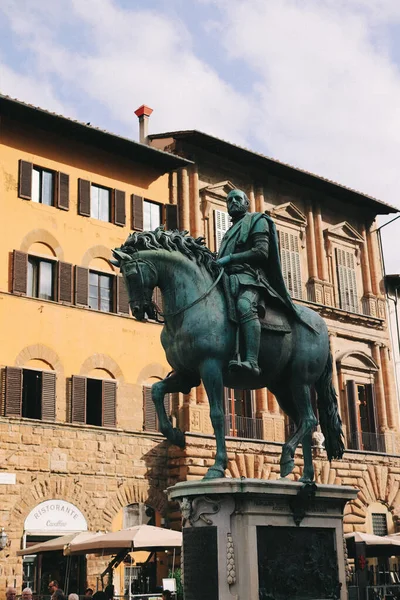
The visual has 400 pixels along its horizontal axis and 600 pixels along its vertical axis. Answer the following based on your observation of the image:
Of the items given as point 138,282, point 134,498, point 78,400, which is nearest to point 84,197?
point 78,400

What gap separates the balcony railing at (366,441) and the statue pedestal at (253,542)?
21.5 metres

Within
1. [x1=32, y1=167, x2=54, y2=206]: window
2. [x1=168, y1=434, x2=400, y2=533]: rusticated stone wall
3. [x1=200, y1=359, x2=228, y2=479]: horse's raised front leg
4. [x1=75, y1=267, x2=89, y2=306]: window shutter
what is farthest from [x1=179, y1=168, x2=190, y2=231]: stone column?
[x1=200, y1=359, x2=228, y2=479]: horse's raised front leg

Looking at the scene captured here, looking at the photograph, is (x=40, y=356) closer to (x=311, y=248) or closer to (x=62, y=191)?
(x=62, y=191)

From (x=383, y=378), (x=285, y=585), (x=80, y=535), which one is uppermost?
(x=383, y=378)

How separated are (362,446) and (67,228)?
12437 mm

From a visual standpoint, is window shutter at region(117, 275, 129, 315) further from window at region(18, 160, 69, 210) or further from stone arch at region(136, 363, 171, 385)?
window at region(18, 160, 69, 210)

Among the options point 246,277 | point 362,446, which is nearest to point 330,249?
point 362,446

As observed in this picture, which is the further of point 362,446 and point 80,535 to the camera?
point 362,446

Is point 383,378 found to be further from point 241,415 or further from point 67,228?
point 67,228

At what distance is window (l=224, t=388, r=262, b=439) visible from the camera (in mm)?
26422

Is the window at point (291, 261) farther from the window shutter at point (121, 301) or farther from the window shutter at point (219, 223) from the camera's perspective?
the window shutter at point (121, 301)

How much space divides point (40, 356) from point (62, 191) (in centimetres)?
466

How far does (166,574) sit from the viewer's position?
77.6 ft

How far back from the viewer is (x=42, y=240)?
934 inches
